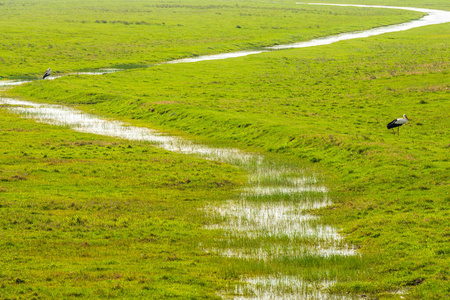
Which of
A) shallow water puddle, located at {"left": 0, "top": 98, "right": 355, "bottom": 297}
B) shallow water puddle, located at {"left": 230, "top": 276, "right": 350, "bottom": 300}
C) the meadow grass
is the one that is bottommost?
the meadow grass

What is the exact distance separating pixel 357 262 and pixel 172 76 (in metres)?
53.0

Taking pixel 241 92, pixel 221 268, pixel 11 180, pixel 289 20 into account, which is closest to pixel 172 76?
pixel 241 92

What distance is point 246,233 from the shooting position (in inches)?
723

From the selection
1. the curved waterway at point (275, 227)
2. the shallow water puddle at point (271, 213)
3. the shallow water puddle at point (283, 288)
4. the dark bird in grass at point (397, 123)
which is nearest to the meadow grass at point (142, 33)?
the shallow water puddle at point (271, 213)

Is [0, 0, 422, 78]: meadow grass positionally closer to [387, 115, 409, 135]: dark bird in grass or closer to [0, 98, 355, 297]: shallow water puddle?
[0, 98, 355, 297]: shallow water puddle

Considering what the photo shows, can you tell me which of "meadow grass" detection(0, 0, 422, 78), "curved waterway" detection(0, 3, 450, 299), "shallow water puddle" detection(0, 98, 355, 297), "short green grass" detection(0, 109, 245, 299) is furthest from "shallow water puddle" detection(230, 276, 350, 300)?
"meadow grass" detection(0, 0, 422, 78)

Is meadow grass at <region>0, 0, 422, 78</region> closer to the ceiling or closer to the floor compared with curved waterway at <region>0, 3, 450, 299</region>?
closer to the floor

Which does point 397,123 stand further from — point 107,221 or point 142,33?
point 142,33

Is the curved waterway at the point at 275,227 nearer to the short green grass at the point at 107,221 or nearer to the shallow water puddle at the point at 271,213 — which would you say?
the shallow water puddle at the point at 271,213

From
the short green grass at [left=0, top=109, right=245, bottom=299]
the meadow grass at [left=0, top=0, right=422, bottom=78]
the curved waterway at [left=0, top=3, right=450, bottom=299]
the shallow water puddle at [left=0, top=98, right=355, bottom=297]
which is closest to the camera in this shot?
the short green grass at [left=0, top=109, right=245, bottom=299]

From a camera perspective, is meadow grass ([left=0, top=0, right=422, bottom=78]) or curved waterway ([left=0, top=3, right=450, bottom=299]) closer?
curved waterway ([left=0, top=3, right=450, bottom=299])

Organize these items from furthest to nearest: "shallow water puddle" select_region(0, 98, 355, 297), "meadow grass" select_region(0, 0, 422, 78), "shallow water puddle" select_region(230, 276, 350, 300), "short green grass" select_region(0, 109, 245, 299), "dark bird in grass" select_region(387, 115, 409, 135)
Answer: "meadow grass" select_region(0, 0, 422, 78) → "dark bird in grass" select_region(387, 115, 409, 135) → "shallow water puddle" select_region(0, 98, 355, 297) → "short green grass" select_region(0, 109, 245, 299) → "shallow water puddle" select_region(230, 276, 350, 300)

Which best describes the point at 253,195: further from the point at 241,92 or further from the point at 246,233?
the point at 241,92

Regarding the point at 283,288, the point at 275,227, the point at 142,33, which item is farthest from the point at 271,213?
the point at 142,33
